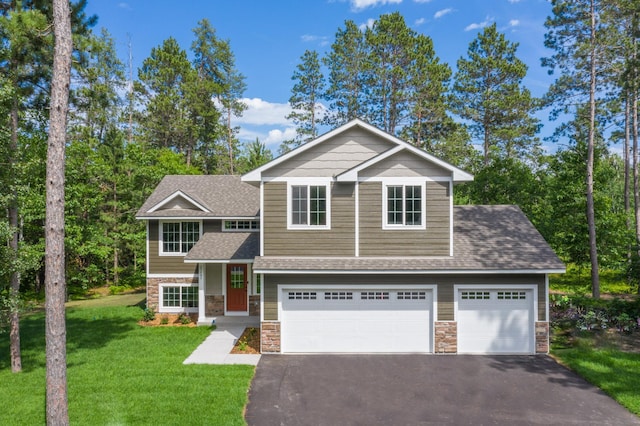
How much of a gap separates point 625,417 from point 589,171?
13.9m

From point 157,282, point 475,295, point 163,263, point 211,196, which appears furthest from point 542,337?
point 157,282

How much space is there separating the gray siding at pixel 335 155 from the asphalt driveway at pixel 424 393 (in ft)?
18.6

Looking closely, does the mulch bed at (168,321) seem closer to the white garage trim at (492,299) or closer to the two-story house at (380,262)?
the two-story house at (380,262)

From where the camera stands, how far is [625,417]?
7887 millimetres

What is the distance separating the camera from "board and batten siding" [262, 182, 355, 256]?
12.3 m

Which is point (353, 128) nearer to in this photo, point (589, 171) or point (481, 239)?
point (481, 239)

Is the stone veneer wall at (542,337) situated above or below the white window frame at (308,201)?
below

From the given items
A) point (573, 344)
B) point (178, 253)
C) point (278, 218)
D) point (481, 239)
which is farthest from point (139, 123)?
point (573, 344)

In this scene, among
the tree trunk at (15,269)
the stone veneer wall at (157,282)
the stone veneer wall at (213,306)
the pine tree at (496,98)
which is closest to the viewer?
the tree trunk at (15,269)

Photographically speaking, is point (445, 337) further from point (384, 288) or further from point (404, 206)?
point (404, 206)

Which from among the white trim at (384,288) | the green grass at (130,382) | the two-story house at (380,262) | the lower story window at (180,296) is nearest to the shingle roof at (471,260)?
the two-story house at (380,262)

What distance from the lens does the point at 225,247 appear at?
618 inches

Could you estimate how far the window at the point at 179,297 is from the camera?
16.9 meters

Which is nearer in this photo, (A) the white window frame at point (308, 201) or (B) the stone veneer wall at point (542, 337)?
(B) the stone veneer wall at point (542, 337)
